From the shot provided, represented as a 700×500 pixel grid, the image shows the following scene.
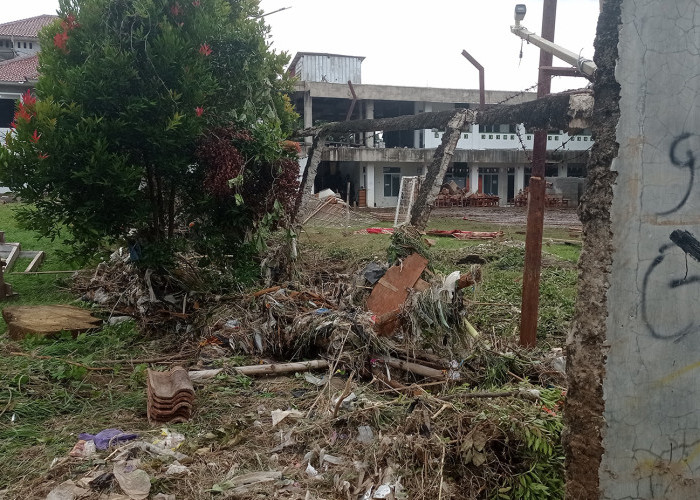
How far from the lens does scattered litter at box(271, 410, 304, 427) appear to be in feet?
13.5

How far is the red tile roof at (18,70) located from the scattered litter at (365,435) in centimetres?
2425

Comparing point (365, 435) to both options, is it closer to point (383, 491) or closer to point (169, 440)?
point (383, 491)

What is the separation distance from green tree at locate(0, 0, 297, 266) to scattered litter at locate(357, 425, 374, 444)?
362cm

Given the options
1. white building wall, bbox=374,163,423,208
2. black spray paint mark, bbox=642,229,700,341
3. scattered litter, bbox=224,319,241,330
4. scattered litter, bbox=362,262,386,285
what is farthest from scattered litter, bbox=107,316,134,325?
white building wall, bbox=374,163,423,208

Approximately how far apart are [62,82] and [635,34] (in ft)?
18.8

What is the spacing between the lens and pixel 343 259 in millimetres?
10086

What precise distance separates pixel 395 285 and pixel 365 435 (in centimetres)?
278

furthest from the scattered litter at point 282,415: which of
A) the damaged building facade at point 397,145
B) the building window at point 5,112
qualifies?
the building window at point 5,112

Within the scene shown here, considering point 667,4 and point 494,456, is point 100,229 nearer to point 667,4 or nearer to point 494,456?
point 494,456

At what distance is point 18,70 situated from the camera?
25.1m

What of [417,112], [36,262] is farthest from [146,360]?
[417,112]

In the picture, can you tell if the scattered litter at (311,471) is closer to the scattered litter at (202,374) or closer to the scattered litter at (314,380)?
the scattered litter at (314,380)

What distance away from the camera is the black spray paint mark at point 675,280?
8.16 feet

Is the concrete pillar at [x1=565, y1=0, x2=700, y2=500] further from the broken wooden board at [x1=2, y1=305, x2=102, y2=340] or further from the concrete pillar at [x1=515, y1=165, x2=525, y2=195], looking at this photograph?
the concrete pillar at [x1=515, y1=165, x2=525, y2=195]
